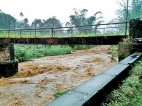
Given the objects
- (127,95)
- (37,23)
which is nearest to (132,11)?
(37,23)

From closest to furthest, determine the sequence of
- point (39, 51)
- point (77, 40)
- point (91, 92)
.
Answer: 1. point (91, 92)
2. point (77, 40)
3. point (39, 51)

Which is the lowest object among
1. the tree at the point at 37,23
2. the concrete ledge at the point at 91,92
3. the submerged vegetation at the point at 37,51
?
the submerged vegetation at the point at 37,51

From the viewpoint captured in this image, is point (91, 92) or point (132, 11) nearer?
point (91, 92)

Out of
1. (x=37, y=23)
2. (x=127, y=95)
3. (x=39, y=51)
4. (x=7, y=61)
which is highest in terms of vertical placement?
(x=37, y=23)

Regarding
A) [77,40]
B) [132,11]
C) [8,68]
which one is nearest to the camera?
[77,40]

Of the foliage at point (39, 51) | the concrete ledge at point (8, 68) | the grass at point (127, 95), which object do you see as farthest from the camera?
the foliage at point (39, 51)

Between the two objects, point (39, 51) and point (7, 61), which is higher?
point (39, 51)

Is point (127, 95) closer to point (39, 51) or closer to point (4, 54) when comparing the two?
point (4, 54)

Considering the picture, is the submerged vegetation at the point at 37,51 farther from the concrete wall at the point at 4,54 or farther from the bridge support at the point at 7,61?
the concrete wall at the point at 4,54

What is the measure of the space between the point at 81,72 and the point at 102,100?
11.9 meters

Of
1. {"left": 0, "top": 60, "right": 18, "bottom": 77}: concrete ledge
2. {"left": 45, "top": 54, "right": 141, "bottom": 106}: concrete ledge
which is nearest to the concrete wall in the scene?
{"left": 0, "top": 60, "right": 18, "bottom": 77}: concrete ledge

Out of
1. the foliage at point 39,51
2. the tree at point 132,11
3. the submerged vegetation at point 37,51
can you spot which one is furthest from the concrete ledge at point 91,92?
the tree at point 132,11

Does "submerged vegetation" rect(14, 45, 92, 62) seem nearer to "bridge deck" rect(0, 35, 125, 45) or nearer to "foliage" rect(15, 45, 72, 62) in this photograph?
"foliage" rect(15, 45, 72, 62)

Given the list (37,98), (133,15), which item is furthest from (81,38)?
(133,15)
